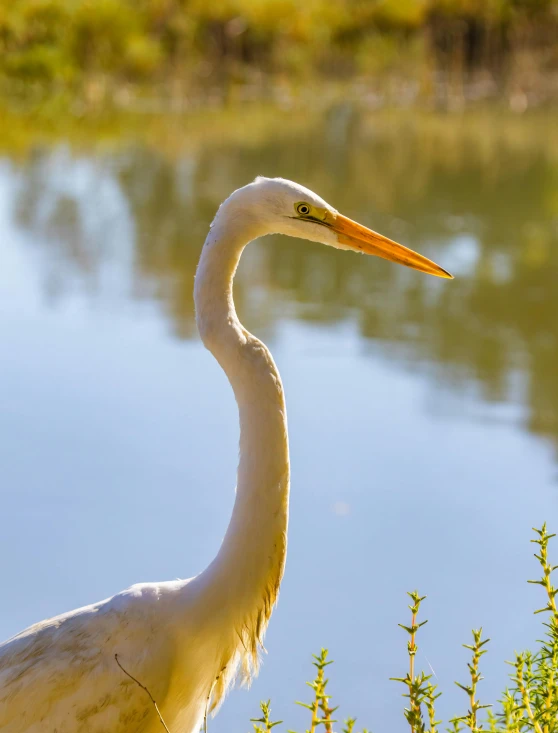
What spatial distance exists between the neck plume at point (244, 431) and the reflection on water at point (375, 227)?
9.36 feet

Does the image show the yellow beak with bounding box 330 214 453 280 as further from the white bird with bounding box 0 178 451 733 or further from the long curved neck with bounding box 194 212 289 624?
the long curved neck with bounding box 194 212 289 624

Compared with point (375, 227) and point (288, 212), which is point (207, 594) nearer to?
point (288, 212)

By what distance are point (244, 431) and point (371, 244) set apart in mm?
393

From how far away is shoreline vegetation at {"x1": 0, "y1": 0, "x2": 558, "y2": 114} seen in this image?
1450 cm

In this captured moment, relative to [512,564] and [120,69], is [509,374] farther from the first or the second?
[120,69]

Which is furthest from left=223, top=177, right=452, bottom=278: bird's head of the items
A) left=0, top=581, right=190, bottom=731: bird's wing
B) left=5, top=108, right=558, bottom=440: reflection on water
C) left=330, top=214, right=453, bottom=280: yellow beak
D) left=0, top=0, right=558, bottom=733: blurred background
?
left=5, top=108, right=558, bottom=440: reflection on water

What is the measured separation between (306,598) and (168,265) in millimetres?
4118

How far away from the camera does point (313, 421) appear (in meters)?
4.15

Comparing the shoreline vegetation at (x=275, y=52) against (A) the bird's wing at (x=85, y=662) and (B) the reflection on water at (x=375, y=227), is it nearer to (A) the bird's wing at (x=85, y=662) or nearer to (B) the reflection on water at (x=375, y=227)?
(B) the reflection on water at (x=375, y=227)

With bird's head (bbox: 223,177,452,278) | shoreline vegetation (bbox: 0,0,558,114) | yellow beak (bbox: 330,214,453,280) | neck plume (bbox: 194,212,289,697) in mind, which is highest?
shoreline vegetation (bbox: 0,0,558,114)

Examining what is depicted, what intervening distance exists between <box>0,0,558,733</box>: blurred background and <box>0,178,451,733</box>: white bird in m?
0.93

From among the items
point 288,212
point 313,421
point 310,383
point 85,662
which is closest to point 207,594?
point 85,662

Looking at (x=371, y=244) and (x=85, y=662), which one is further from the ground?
(x=371, y=244)

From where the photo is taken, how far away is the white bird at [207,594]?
5.09 ft
